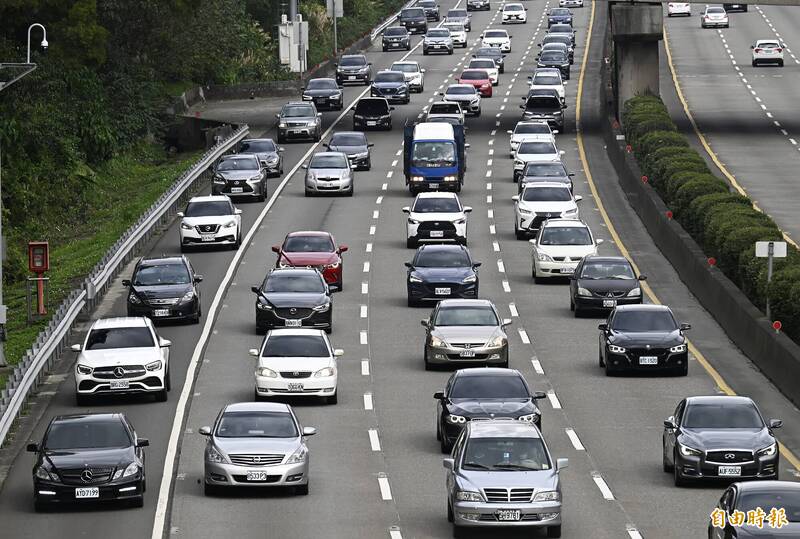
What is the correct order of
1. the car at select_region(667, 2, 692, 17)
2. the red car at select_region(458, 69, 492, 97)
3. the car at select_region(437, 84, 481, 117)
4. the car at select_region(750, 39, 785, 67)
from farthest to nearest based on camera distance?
1. the car at select_region(667, 2, 692, 17)
2. the car at select_region(750, 39, 785, 67)
3. the red car at select_region(458, 69, 492, 97)
4. the car at select_region(437, 84, 481, 117)

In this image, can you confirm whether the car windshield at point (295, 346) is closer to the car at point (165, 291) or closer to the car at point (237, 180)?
the car at point (165, 291)

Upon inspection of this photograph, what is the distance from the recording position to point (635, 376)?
128ft

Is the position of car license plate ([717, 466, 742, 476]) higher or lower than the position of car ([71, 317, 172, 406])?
higher

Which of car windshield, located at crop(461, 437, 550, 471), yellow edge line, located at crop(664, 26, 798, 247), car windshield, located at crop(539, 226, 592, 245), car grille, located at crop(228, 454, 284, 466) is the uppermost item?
car windshield, located at crop(461, 437, 550, 471)

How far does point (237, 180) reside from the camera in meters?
63.5

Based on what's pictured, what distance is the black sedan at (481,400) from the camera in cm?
3116

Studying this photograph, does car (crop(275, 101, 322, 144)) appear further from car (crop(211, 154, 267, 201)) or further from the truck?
the truck

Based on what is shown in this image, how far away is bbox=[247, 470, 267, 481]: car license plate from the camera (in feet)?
92.8

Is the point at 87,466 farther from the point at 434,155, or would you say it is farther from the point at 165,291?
the point at 434,155

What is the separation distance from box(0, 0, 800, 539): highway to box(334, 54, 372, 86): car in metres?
36.7

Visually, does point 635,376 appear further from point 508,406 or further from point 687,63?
point 687,63

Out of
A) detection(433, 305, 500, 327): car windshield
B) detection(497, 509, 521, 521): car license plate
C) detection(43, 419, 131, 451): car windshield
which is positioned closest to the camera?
detection(497, 509, 521, 521): car license plate

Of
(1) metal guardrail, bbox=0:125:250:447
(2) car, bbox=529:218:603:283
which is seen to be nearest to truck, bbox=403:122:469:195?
(1) metal guardrail, bbox=0:125:250:447

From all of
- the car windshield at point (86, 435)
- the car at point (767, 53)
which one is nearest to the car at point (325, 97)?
the car at point (767, 53)
